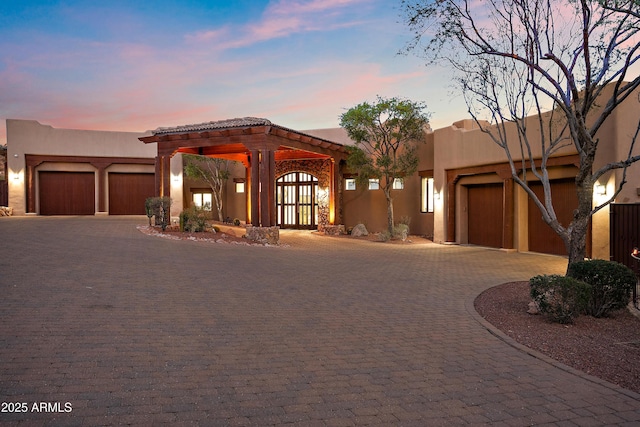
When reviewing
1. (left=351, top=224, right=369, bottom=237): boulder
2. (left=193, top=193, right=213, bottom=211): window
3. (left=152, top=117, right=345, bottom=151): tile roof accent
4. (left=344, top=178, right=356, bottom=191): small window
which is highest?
(left=152, top=117, right=345, bottom=151): tile roof accent

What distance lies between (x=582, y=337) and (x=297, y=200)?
18.9 m

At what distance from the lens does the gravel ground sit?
4375 millimetres

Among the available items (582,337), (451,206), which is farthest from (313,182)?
(582,337)

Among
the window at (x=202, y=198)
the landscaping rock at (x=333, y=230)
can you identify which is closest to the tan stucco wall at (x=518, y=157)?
the landscaping rock at (x=333, y=230)

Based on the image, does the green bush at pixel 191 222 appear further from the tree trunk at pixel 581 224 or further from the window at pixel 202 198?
the tree trunk at pixel 581 224

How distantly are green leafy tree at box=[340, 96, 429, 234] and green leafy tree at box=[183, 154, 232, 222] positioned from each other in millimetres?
8883

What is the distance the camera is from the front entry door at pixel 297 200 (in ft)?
76.4

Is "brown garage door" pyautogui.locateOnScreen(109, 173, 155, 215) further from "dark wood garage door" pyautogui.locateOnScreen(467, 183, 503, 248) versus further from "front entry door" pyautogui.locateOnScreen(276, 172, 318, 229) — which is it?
"dark wood garage door" pyautogui.locateOnScreen(467, 183, 503, 248)

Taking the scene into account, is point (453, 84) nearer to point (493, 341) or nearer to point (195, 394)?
point (493, 341)

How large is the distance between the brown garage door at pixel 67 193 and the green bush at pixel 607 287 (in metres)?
24.4

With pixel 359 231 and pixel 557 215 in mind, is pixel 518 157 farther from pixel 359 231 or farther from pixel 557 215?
pixel 359 231

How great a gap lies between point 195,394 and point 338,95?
1765 centimetres

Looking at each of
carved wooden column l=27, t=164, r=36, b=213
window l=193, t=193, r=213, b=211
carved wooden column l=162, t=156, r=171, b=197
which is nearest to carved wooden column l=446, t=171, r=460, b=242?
carved wooden column l=162, t=156, r=171, b=197

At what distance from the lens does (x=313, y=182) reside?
2314 centimetres
